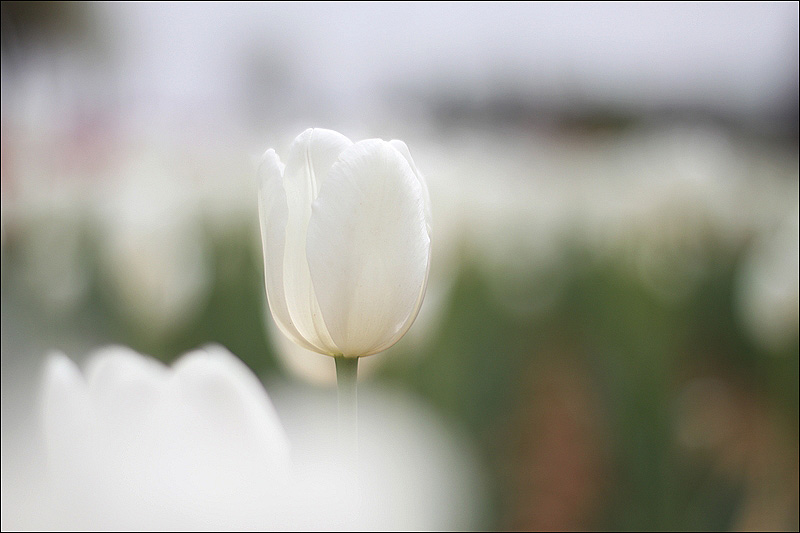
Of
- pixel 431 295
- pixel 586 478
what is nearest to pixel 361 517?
pixel 431 295

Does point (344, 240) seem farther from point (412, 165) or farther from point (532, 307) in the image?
point (532, 307)

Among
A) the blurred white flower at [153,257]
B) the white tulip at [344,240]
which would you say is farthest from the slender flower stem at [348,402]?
the blurred white flower at [153,257]

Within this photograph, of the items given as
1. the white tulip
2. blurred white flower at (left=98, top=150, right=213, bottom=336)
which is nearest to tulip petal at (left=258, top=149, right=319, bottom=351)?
the white tulip

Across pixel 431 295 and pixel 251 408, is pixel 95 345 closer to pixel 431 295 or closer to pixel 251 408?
pixel 431 295

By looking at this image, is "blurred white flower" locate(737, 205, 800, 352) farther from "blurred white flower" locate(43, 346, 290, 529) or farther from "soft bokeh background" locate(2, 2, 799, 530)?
"blurred white flower" locate(43, 346, 290, 529)

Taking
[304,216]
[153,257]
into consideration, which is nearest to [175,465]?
[304,216]

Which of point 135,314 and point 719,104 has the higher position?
point 719,104

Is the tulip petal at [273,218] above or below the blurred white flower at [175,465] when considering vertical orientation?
above

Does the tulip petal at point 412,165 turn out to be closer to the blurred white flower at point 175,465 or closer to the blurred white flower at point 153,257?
the blurred white flower at point 175,465
